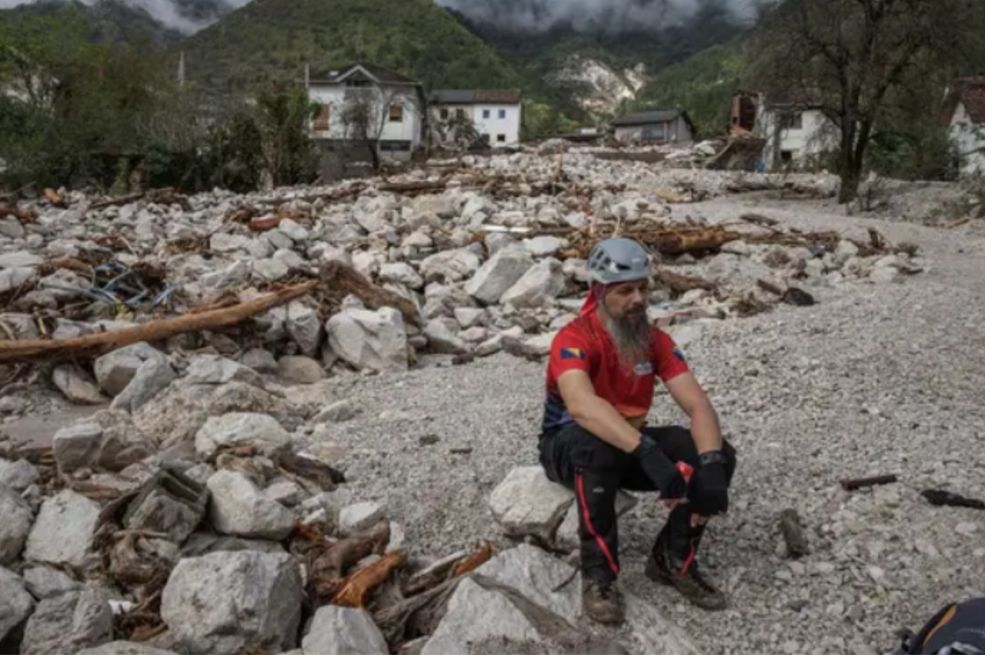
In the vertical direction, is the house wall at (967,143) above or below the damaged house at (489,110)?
below

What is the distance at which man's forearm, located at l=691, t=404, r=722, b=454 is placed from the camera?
112 inches

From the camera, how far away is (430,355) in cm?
735

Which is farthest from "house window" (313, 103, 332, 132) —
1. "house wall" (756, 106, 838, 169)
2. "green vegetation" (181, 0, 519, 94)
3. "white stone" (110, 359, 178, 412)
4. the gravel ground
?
the gravel ground

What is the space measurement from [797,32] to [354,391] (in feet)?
49.7

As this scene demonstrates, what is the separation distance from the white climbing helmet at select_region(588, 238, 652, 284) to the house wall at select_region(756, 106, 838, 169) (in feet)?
57.8

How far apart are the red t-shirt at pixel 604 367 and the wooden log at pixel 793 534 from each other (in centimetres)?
83

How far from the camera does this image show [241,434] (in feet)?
13.7

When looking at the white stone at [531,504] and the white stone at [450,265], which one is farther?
the white stone at [450,265]

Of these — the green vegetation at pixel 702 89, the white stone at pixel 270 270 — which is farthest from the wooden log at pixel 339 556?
the green vegetation at pixel 702 89

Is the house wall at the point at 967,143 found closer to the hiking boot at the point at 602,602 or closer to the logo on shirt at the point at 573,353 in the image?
the logo on shirt at the point at 573,353

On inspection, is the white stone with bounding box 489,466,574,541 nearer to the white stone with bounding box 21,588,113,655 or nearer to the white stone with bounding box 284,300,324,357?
Result: the white stone with bounding box 21,588,113,655

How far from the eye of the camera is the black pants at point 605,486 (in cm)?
280

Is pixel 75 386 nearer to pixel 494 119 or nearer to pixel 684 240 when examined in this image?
pixel 684 240

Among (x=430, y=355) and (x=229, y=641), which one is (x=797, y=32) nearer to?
(x=430, y=355)
